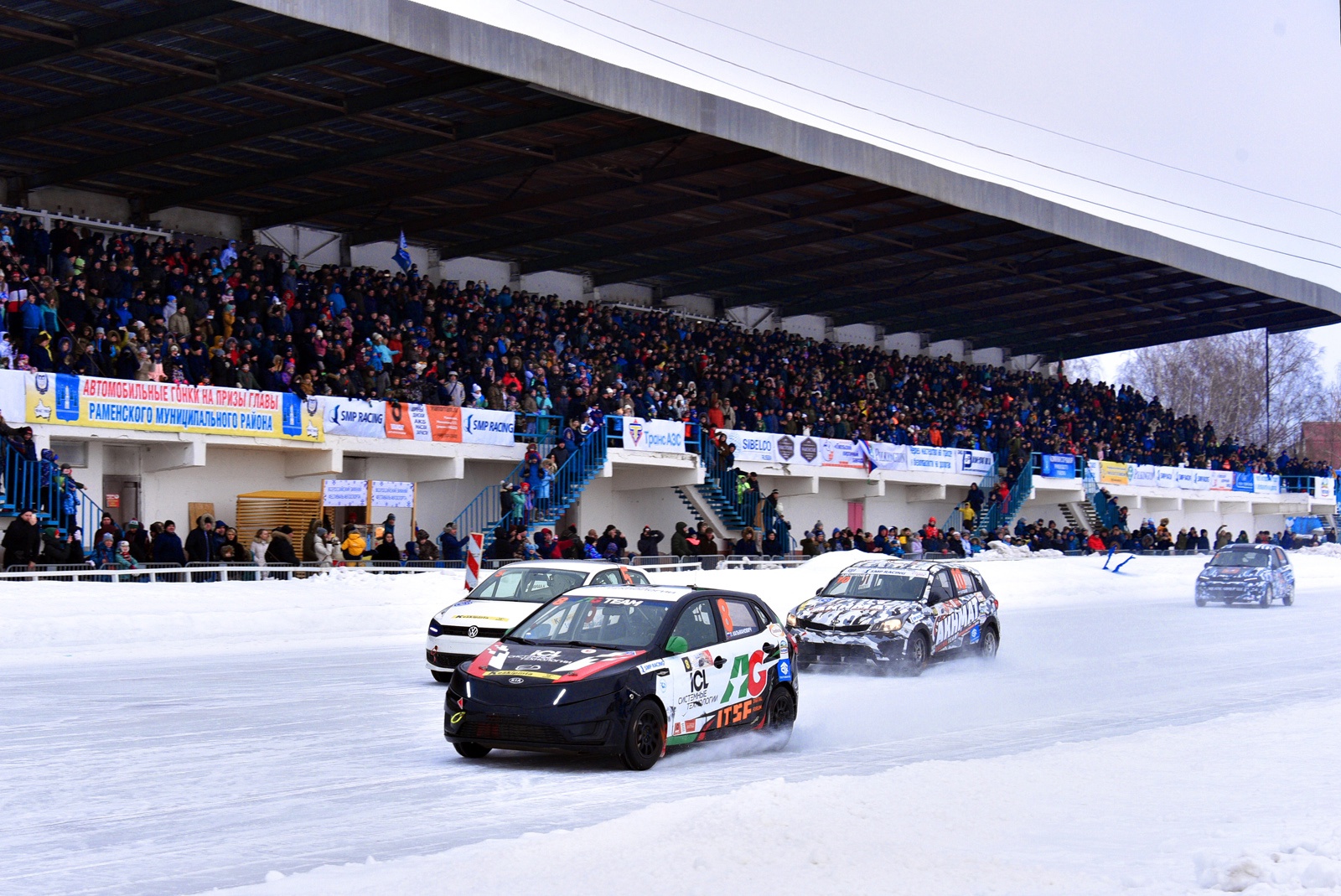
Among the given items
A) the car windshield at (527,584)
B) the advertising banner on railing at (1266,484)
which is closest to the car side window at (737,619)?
the car windshield at (527,584)

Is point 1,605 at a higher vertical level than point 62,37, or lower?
lower

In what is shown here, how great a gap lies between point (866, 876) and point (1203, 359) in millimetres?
97839

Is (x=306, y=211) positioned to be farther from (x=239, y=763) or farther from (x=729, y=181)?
(x=239, y=763)

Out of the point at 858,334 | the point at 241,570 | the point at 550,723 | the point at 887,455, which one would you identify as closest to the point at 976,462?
the point at 887,455

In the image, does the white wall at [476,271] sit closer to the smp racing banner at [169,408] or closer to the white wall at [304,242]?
the white wall at [304,242]

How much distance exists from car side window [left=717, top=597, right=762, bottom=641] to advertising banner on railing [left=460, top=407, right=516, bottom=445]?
18991mm

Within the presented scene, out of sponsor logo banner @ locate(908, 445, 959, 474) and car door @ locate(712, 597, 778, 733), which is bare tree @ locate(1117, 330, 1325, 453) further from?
car door @ locate(712, 597, 778, 733)

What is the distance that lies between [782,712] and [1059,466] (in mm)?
39312

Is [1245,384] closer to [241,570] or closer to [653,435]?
[653,435]

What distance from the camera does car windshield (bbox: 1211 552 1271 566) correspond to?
1240 inches

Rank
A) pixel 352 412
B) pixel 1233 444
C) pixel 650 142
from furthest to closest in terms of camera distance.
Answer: pixel 1233 444 < pixel 650 142 < pixel 352 412

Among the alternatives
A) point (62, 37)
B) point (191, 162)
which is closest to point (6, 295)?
point (62, 37)

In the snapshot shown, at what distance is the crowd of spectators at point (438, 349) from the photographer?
25406mm

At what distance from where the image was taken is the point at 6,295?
938 inches
